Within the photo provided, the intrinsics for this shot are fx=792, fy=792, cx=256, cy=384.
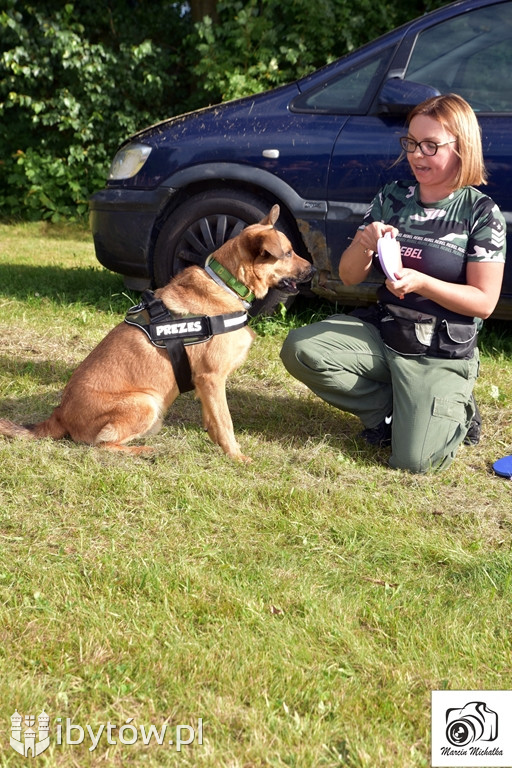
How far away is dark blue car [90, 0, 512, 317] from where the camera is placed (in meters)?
4.71

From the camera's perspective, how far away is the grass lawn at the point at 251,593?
2.08m

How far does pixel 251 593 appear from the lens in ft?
8.63

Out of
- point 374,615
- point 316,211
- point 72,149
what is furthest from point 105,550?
point 72,149

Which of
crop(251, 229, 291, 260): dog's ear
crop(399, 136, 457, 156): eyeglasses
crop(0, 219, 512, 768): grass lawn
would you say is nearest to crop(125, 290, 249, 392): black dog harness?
crop(251, 229, 291, 260): dog's ear

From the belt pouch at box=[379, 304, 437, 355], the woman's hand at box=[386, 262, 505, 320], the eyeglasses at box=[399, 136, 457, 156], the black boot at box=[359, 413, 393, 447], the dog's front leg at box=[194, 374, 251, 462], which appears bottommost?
the black boot at box=[359, 413, 393, 447]

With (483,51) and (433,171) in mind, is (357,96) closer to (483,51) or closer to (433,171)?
(483,51)

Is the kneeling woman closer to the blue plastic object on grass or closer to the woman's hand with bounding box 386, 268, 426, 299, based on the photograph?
the woman's hand with bounding box 386, 268, 426, 299

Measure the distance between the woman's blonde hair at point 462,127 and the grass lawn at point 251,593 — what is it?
1.34m

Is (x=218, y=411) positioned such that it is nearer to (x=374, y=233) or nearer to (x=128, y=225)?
(x=374, y=233)

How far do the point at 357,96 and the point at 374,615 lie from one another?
11.4 ft

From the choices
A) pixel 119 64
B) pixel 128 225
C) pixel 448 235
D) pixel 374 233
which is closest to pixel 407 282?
pixel 374 233

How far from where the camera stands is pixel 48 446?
363 cm

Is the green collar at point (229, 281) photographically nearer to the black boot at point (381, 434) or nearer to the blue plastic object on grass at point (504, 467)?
the black boot at point (381, 434)

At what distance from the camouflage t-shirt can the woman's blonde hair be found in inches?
4.9
